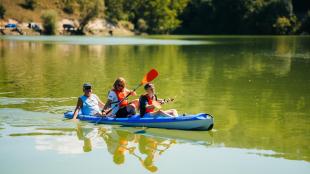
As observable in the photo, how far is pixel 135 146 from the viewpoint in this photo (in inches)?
422

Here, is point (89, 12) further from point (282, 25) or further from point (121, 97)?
point (121, 97)

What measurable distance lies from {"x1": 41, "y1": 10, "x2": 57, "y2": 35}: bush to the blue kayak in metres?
71.1

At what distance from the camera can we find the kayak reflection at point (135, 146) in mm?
9703

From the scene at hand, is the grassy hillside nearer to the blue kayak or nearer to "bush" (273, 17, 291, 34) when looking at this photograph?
"bush" (273, 17, 291, 34)

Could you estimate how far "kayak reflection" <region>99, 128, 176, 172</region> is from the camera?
9703mm

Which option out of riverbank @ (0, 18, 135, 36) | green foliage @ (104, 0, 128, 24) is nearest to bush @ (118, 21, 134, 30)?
riverbank @ (0, 18, 135, 36)

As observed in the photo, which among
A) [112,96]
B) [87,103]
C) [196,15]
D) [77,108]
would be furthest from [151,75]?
[196,15]

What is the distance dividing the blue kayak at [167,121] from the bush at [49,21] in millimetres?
71077

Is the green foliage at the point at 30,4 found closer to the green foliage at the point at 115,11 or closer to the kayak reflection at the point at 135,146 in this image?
the green foliage at the point at 115,11

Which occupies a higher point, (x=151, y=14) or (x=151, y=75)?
(x=151, y=14)

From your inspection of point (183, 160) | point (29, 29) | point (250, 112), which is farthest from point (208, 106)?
point (29, 29)

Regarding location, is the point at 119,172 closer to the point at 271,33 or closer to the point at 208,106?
the point at 208,106

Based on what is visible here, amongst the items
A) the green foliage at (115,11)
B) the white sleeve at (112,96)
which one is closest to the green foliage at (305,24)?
the green foliage at (115,11)

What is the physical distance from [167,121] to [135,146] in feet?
4.81
